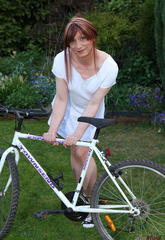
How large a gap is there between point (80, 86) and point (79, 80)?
0.16 feet

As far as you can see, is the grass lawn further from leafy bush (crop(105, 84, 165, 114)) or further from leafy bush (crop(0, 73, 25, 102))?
leafy bush (crop(0, 73, 25, 102))

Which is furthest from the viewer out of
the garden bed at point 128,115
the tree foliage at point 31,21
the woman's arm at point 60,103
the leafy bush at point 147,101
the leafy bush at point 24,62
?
the tree foliage at point 31,21

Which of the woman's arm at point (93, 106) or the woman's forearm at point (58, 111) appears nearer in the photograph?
the woman's arm at point (93, 106)

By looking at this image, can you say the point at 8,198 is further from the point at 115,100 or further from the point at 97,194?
the point at 115,100

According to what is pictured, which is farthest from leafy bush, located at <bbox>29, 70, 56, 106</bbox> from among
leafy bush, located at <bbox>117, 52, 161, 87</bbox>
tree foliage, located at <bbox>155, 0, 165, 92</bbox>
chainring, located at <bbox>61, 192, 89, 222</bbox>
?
chainring, located at <bbox>61, 192, 89, 222</bbox>

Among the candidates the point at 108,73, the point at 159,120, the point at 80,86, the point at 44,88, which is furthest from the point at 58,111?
the point at 44,88

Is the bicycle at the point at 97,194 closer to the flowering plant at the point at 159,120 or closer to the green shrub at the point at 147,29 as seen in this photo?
the flowering plant at the point at 159,120

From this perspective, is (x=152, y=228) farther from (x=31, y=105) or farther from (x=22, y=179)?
(x=31, y=105)

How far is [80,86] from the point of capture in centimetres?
322

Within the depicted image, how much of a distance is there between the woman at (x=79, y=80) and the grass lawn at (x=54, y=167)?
0.65 metres

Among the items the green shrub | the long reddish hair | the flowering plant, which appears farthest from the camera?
the green shrub

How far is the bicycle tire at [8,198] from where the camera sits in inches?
123

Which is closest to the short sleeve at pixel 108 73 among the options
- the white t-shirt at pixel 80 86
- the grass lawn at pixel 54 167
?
the white t-shirt at pixel 80 86

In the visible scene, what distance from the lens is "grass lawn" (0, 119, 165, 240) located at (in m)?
3.46
